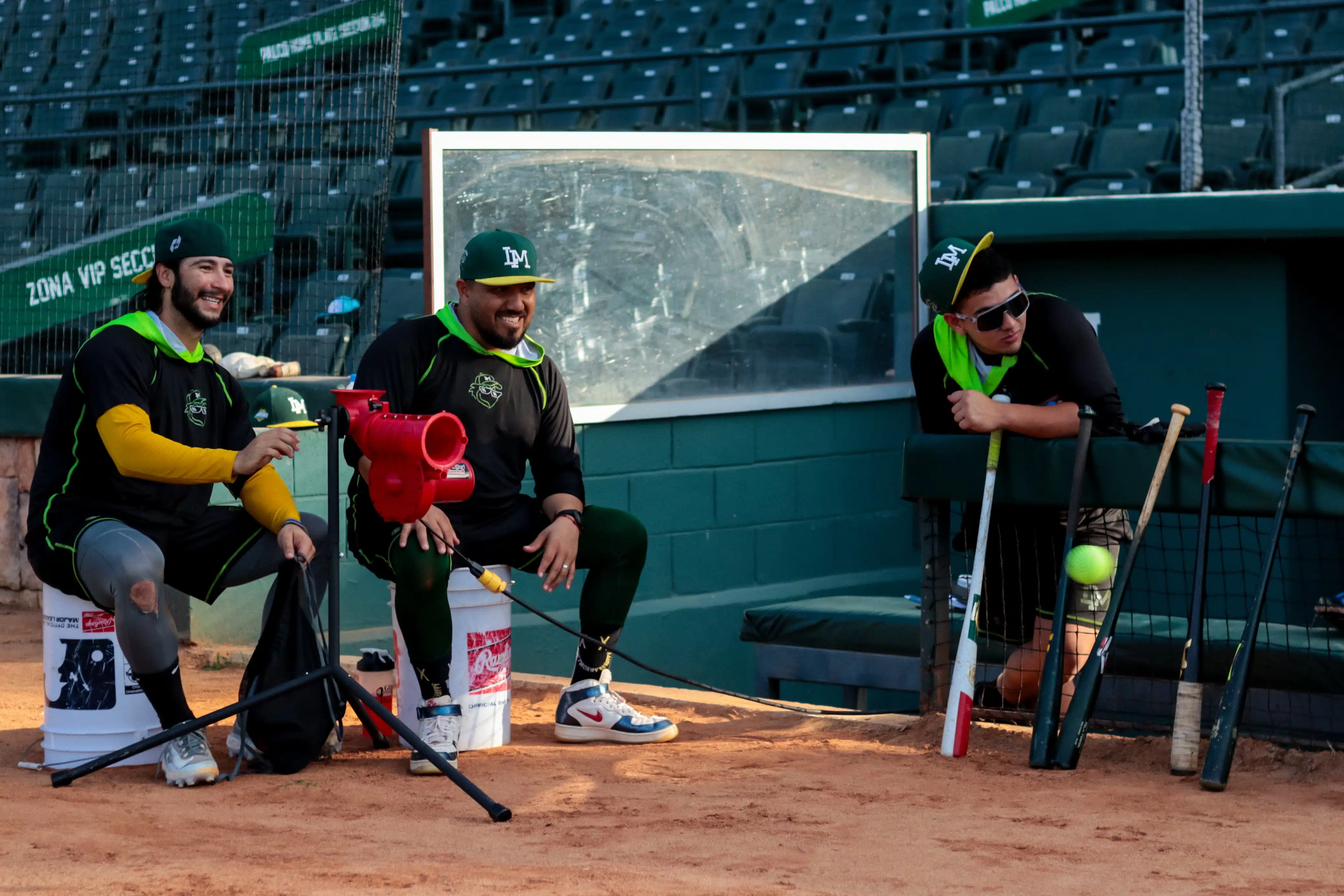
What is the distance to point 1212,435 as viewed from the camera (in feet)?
13.7

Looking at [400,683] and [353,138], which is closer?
[400,683]

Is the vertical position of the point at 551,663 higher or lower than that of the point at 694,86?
lower

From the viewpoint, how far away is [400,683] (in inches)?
183

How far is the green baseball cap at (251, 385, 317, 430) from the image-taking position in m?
6.57

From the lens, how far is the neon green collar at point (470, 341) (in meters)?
4.62

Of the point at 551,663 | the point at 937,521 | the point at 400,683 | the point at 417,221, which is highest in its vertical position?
the point at 417,221

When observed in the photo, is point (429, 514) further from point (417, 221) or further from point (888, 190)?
point (417, 221)

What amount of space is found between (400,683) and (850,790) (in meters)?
1.40

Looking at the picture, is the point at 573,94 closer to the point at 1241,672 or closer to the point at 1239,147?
the point at 1239,147

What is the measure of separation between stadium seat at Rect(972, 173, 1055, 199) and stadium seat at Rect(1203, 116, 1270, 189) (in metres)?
0.94

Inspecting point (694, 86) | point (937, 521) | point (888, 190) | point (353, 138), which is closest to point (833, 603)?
point (937, 521)

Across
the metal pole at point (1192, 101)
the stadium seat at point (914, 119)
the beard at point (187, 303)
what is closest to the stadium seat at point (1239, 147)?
the metal pole at point (1192, 101)

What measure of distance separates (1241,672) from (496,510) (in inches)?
82.2

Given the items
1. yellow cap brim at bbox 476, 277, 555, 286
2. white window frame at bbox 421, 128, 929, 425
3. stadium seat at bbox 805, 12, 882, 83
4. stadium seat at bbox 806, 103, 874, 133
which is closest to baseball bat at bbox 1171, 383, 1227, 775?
yellow cap brim at bbox 476, 277, 555, 286
